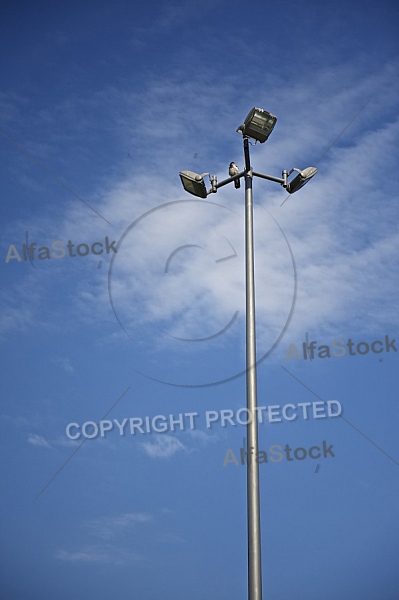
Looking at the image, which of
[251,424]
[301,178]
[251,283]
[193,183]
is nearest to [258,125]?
[301,178]

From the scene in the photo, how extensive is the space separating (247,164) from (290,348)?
3888 mm

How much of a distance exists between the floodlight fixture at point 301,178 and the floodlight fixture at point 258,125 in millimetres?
939

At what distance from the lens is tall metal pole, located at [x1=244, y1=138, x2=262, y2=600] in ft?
29.0

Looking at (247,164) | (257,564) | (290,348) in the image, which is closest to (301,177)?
(247,164)

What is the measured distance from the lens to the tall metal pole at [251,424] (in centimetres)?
884

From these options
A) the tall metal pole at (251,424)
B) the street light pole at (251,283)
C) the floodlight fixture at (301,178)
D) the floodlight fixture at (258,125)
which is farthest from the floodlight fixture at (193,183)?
the floodlight fixture at (301,178)

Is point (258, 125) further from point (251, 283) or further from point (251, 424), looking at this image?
point (251, 424)

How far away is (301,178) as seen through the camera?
11.4 metres

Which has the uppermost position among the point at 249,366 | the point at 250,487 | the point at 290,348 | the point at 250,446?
the point at 290,348

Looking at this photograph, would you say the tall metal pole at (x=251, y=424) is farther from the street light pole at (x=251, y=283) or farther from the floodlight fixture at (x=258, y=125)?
the floodlight fixture at (x=258, y=125)

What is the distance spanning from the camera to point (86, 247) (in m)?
14.7

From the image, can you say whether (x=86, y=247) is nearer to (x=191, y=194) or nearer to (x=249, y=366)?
(x=191, y=194)

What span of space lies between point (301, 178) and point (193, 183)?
6.54 feet

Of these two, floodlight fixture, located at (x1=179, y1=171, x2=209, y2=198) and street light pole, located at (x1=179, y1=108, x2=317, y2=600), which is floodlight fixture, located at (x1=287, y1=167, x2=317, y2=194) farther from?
floodlight fixture, located at (x1=179, y1=171, x2=209, y2=198)
